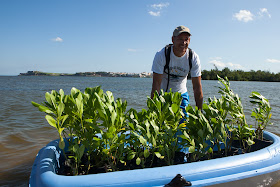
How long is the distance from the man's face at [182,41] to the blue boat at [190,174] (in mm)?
1483

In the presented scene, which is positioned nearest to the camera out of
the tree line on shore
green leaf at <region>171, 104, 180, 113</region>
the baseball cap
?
green leaf at <region>171, 104, 180, 113</region>

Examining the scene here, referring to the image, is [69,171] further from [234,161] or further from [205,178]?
[234,161]

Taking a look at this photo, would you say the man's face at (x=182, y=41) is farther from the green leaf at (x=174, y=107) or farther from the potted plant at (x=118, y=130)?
the green leaf at (x=174, y=107)

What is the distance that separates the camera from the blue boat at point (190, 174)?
4.48 feet

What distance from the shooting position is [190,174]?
1536mm

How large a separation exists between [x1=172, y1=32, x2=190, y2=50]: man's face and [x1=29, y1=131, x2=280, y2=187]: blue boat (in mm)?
1483

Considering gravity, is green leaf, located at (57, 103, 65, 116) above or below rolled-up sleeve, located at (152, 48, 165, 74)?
below

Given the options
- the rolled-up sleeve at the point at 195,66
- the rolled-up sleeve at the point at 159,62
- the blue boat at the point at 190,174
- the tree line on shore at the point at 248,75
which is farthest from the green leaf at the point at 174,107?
the tree line on shore at the point at 248,75

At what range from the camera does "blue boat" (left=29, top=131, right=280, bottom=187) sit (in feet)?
4.48

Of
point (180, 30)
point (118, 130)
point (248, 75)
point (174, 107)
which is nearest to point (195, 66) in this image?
point (180, 30)

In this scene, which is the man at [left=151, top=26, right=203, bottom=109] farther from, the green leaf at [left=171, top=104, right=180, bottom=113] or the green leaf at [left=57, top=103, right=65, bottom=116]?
the green leaf at [left=57, top=103, right=65, bottom=116]

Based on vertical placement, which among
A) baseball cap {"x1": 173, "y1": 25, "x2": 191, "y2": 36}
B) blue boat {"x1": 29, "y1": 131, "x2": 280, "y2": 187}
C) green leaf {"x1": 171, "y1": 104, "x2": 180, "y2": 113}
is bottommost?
blue boat {"x1": 29, "y1": 131, "x2": 280, "y2": 187}

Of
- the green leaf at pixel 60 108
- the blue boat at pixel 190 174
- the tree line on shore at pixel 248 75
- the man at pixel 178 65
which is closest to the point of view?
the blue boat at pixel 190 174

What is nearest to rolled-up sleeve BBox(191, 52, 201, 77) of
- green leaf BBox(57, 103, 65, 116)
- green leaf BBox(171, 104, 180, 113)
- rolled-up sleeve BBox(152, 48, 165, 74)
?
rolled-up sleeve BBox(152, 48, 165, 74)
